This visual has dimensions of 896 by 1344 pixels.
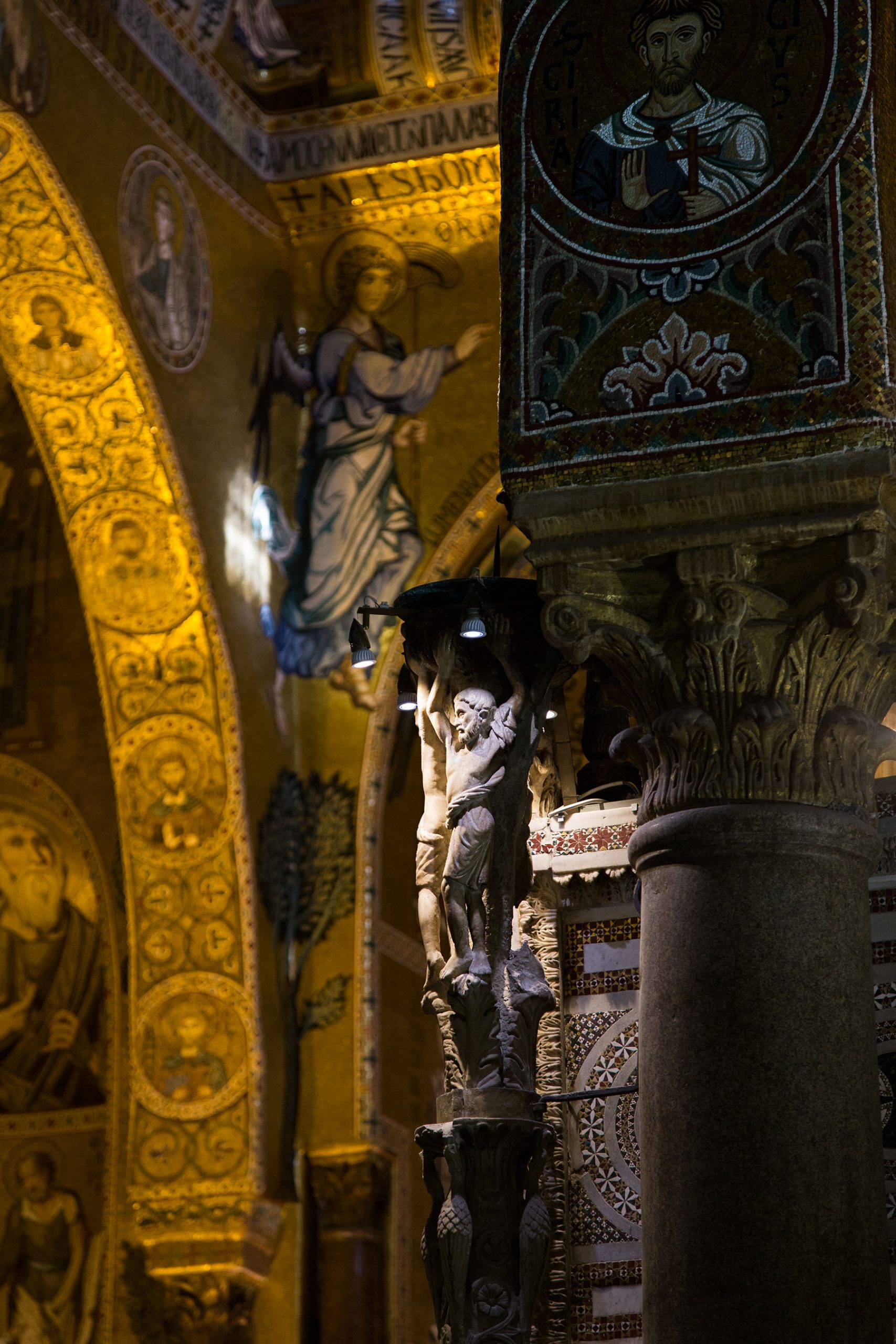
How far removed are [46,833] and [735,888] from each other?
26.9 ft

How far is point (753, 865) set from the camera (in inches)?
181

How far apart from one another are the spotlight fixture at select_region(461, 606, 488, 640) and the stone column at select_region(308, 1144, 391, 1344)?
5741mm

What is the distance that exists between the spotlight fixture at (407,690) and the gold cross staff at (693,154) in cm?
165

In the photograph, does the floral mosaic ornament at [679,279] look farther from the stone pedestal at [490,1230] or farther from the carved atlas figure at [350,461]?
the carved atlas figure at [350,461]

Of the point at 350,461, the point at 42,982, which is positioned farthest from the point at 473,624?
the point at 42,982

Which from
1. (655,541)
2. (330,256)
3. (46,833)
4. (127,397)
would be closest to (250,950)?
(46,833)

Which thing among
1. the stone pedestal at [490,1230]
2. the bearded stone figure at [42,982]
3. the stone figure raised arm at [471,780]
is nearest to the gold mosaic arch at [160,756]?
the bearded stone figure at [42,982]

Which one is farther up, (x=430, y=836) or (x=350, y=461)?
(x=350, y=461)

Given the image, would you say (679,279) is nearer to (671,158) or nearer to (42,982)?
(671,158)

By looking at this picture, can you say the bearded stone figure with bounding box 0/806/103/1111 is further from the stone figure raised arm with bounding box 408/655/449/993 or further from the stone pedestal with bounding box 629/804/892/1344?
the stone pedestal with bounding box 629/804/892/1344

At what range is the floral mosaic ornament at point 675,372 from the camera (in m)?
4.79

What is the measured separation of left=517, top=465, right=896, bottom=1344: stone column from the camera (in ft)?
14.2

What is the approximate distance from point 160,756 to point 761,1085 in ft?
22.5

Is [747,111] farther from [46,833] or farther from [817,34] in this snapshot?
[46,833]
